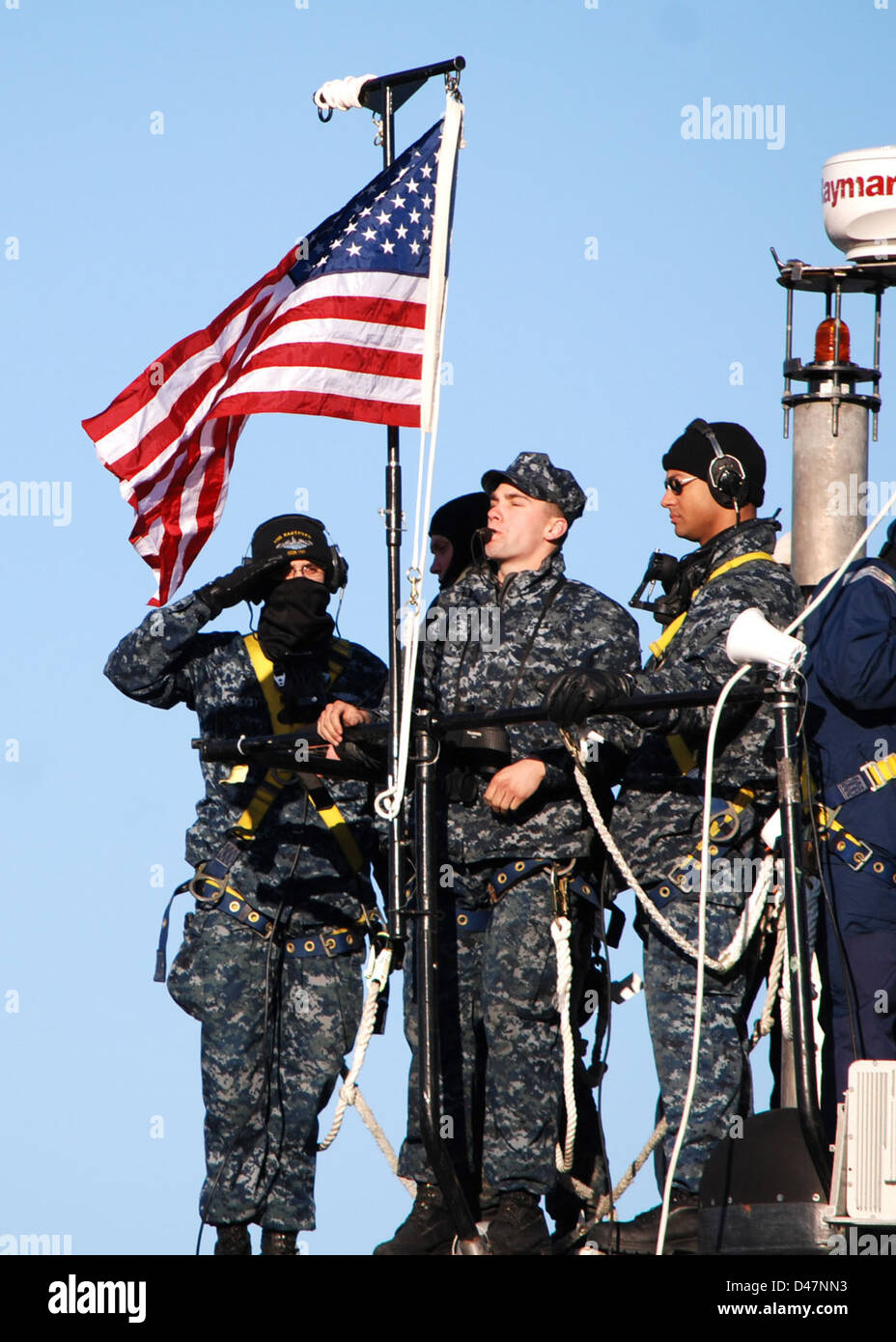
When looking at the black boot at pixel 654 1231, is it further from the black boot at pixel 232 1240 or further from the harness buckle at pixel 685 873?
the black boot at pixel 232 1240

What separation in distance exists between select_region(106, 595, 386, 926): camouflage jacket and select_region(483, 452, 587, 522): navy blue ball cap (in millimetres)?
1178

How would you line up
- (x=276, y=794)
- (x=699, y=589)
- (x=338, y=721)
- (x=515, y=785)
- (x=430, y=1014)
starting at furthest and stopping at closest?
(x=276, y=794), (x=699, y=589), (x=338, y=721), (x=515, y=785), (x=430, y=1014)

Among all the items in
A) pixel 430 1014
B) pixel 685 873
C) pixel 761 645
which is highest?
pixel 761 645

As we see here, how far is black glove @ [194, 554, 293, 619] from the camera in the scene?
829cm

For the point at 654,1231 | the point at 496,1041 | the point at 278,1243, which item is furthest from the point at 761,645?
the point at 278,1243

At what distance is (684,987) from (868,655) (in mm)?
1294

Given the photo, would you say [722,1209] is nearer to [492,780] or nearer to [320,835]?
[492,780]

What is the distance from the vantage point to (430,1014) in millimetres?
7004

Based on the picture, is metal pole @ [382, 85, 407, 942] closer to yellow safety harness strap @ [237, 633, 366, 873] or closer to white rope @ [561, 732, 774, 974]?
white rope @ [561, 732, 774, 974]

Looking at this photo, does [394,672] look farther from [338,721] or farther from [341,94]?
[341,94]

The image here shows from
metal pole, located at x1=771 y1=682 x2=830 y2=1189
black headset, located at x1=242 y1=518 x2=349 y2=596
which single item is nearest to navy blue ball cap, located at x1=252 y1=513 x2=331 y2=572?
black headset, located at x1=242 y1=518 x2=349 y2=596

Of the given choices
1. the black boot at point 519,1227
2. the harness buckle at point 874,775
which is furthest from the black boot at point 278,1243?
the harness buckle at point 874,775

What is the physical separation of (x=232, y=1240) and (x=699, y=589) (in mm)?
3004

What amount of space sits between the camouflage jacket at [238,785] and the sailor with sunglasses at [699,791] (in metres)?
1.34
